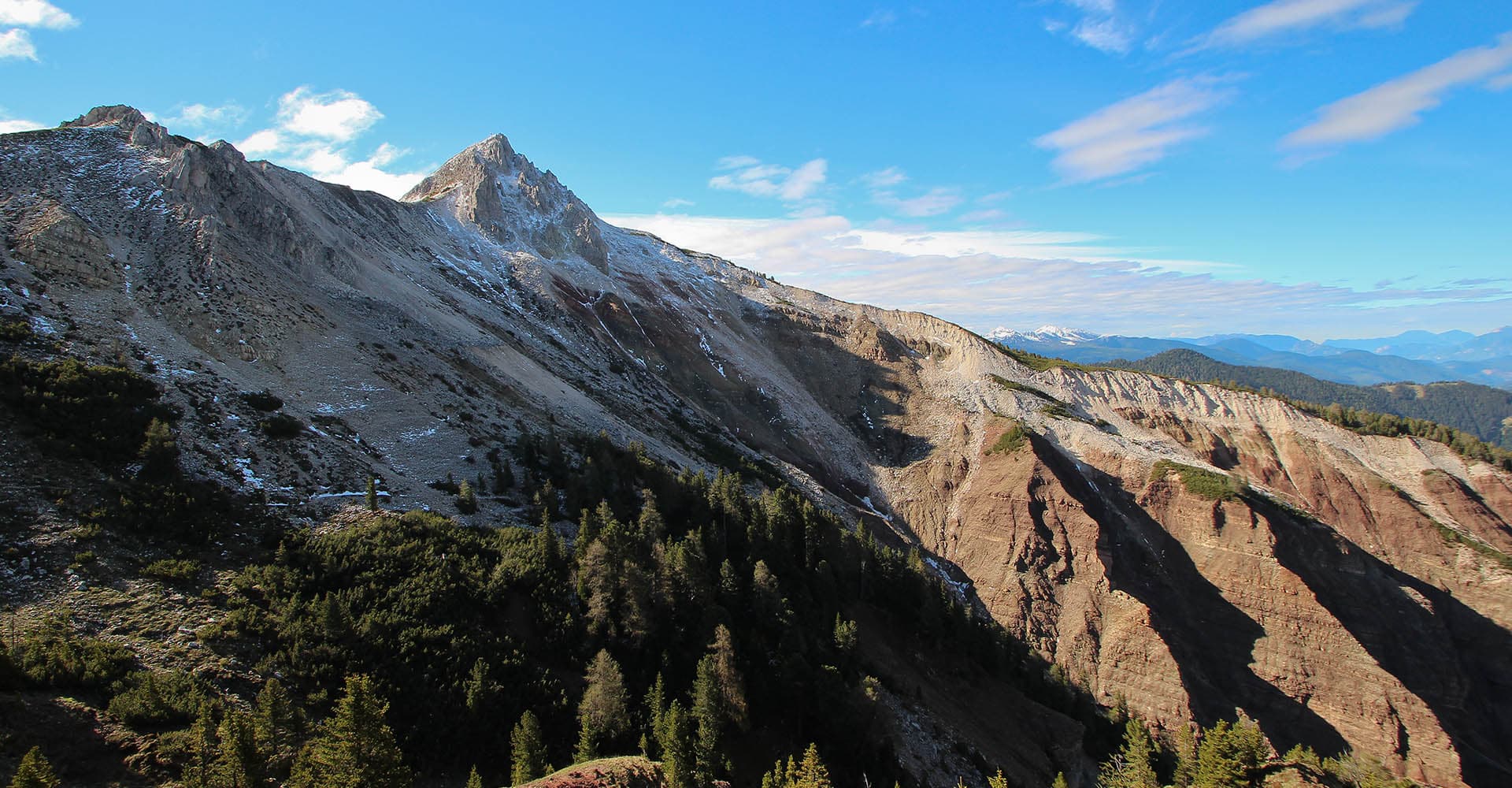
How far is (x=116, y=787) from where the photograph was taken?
13.2 metres

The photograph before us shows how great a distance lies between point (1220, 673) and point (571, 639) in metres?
53.0

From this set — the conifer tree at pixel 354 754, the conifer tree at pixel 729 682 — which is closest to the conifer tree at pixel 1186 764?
the conifer tree at pixel 729 682

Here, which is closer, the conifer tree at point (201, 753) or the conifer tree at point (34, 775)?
the conifer tree at point (34, 775)

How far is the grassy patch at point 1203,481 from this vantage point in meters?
57.2

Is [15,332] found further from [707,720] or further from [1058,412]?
[1058,412]

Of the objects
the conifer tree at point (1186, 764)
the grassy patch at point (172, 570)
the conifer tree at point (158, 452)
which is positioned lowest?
Answer: the conifer tree at point (1186, 764)

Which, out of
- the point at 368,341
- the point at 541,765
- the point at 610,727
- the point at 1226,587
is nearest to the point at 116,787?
the point at 541,765

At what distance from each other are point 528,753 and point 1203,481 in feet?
212

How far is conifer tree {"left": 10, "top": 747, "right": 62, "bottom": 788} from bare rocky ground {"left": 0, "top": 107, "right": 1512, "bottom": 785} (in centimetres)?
682

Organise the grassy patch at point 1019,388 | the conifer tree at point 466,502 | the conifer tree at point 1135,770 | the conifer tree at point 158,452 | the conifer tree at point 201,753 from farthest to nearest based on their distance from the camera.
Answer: the grassy patch at point 1019,388 → the conifer tree at point 466,502 → the conifer tree at point 158,452 → the conifer tree at point 1135,770 → the conifer tree at point 201,753

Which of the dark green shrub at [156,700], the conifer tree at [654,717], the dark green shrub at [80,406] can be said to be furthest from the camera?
the dark green shrub at [80,406]

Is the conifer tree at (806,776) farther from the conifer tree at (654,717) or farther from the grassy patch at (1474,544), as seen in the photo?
the grassy patch at (1474,544)

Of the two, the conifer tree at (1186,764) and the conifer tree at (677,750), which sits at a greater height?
the conifer tree at (677,750)

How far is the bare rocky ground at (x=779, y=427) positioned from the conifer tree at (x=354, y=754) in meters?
7.53
